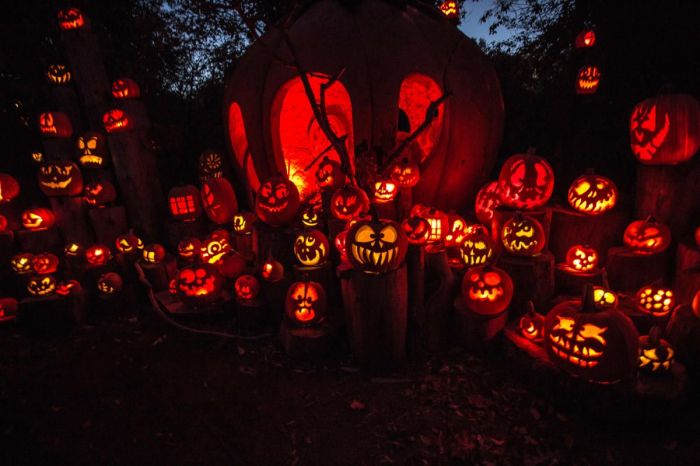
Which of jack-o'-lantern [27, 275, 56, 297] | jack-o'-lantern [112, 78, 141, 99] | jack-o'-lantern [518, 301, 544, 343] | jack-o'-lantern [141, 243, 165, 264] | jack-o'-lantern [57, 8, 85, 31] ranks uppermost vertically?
jack-o'-lantern [57, 8, 85, 31]

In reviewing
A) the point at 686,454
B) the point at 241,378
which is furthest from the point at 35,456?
the point at 686,454

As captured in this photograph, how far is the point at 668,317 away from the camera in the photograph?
372 centimetres

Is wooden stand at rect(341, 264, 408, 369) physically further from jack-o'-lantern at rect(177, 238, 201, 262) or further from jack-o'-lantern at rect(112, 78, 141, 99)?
jack-o'-lantern at rect(112, 78, 141, 99)

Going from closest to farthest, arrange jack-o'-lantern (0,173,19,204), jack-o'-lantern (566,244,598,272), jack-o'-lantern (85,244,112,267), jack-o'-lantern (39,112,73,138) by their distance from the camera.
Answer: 1. jack-o'-lantern (566,244,598,272)
2. jack-o'-lantern (85,244,112,267)
3. jack-o'-lantern (0,173,19,204)
4. jack-o'-lantern (39,112,73,138)

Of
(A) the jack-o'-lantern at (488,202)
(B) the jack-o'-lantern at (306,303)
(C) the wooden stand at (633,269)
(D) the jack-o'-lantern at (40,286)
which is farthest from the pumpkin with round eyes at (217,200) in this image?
(C) the wooden stand at (633,269)

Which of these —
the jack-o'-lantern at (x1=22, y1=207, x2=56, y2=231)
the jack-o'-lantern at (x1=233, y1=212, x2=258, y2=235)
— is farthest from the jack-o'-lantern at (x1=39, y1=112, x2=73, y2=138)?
the jack-o'-lantern at (x1=233, y1=212, x2=258, y2=235)

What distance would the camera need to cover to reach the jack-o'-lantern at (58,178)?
5902mm

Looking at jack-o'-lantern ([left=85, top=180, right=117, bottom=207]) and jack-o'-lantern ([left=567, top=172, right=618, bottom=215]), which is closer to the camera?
jack-o'-lantern ([left=567, top=172, right=618, bottom=215])

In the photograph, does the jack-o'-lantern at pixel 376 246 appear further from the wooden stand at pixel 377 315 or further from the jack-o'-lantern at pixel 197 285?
the jack-o'-lantern at pixel 197 285

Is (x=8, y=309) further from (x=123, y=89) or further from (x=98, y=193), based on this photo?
(x=123, y=89)

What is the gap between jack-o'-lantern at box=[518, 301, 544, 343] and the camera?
3820mm

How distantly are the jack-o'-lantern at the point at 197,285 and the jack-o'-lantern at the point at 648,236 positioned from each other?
16.9ft

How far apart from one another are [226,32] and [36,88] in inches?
163

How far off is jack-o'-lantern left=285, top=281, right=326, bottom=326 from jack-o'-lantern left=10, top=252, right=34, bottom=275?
3.94m
